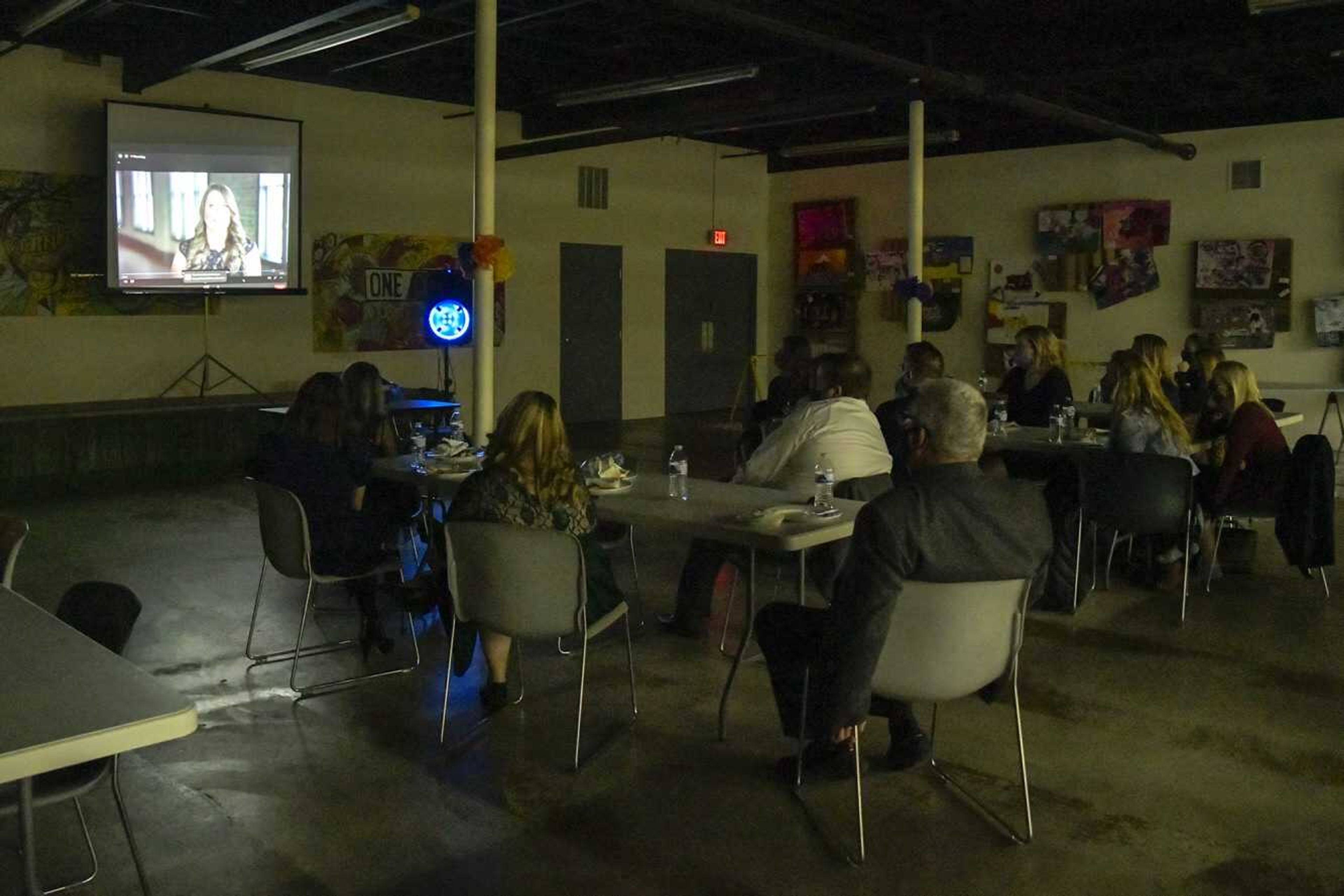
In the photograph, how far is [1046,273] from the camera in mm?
13086

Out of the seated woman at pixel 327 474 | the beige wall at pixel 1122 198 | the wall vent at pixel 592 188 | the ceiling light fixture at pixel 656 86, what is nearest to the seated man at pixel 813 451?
the seated woman at pixel 327 474

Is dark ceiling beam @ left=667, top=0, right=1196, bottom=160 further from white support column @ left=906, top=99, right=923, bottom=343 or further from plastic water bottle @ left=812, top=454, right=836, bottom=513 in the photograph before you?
plastic water bottle @ left=812, top=454, right=836, bottom=513

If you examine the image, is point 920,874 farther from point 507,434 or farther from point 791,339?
point 791,339

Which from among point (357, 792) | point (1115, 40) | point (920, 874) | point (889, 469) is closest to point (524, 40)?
point (1115, 40)

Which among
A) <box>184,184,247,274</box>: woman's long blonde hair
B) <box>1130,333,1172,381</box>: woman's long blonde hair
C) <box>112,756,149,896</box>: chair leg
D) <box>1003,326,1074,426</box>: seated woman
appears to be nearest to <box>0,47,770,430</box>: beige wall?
<box>184,184,247,274</box>: woman's long blonde hair

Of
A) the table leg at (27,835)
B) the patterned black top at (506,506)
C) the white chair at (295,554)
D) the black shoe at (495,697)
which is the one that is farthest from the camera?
the white chair at (295,554)

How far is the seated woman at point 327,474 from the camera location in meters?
4.58

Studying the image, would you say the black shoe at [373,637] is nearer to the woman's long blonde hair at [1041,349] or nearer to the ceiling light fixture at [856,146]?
the woman's long blonde hair at [1041,349]

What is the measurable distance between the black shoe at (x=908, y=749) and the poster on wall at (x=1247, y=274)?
9543 millimetres

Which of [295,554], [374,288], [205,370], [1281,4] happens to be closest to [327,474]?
[295,554]

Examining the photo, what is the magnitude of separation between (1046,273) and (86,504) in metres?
9.61

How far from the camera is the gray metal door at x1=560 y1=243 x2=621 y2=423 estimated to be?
1334cm

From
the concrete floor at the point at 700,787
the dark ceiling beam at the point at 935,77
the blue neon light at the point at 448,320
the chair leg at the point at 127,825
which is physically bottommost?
the concrete floor at the point at 700,787

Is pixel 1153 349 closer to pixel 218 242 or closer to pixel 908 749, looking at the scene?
pixel 908 749
